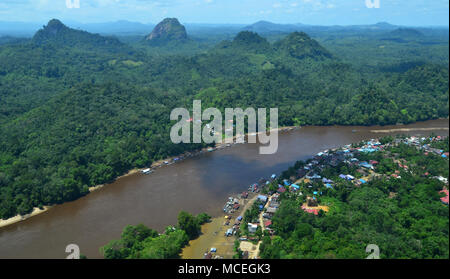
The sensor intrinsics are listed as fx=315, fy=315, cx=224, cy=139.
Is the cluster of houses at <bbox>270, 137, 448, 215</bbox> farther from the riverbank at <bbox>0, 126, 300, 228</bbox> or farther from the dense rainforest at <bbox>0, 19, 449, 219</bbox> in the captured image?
the riverbank at <bbox>0, 126, 300, 228</bbox>

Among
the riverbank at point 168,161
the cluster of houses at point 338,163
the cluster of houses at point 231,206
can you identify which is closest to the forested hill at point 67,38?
the riverbank at point 168,161

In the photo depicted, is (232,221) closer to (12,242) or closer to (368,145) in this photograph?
(12,242)

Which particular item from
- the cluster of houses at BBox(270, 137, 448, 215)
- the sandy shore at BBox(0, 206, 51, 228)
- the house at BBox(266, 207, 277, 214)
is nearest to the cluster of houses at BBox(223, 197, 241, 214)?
the house at BBox(266, 207, 277, 214)

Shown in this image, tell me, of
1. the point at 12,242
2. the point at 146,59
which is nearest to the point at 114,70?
the point at 146,59

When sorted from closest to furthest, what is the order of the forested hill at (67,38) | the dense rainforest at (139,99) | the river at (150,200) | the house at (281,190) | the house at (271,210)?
the river at (150,200), the house at (271,210), the house at (281,190), the dense rainforest at (139,99), the forested hill at (67,38)

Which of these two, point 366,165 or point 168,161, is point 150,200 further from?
point 366,165

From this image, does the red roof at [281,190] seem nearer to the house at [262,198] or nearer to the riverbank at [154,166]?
the house at [262,198]

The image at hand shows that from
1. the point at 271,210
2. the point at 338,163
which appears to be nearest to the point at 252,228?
the point at 271,210
